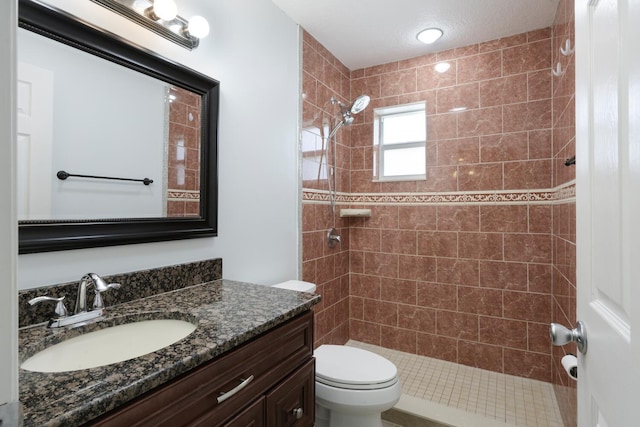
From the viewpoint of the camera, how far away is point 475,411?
1902 mm

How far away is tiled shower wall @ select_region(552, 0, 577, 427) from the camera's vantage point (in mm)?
1502

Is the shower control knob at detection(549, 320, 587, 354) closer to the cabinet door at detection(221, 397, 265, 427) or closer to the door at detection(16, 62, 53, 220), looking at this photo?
the cabinet door at detection(221, 397, 265, 427)

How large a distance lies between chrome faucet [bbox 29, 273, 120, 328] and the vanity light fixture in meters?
0.94

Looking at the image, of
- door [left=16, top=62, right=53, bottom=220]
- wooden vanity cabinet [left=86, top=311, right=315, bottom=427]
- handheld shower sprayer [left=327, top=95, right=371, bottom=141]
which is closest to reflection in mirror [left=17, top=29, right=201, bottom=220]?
door [left=16, top=62, right=53, bottom=220]

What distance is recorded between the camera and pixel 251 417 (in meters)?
0.91

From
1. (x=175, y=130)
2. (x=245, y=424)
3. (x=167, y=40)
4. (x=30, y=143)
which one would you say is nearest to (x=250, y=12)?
(x=167, y=40)

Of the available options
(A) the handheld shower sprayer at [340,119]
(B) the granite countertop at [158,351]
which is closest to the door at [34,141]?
(B) the granite countertop at [158,351]

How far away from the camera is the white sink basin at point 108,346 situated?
81cm

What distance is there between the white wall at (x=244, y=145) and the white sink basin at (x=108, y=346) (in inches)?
8.7

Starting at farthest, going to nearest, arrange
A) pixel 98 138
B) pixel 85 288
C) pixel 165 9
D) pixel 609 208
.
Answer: pixel 165 9 < pixel 98 138 < pixel 85 288 < pixel 609 208

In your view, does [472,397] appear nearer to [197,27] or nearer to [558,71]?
[558,71]

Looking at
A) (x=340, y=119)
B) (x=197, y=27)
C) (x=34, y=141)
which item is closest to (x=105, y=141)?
(x=34, y=141)

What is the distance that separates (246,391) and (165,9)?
138 centimetres

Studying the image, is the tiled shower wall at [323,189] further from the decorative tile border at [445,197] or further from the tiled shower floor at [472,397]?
the tiled shower floor at [472,397]
